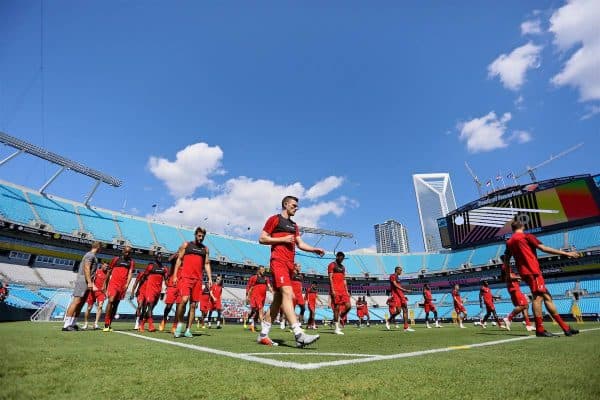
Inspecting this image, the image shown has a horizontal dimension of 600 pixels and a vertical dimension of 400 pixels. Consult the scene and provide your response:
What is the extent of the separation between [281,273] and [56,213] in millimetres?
42385

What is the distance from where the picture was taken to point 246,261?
4912 cm

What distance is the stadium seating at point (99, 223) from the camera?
124 ft

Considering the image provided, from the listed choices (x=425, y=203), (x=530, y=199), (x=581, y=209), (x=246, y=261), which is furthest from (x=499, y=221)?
(x=425, y=203)

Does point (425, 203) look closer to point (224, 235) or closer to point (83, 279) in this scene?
point (224, 235)

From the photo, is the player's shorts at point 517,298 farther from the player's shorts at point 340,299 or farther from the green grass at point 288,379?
the green grass at point 288,379

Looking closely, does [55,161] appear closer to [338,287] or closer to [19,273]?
[19,273]

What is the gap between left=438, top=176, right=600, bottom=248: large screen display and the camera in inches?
1629

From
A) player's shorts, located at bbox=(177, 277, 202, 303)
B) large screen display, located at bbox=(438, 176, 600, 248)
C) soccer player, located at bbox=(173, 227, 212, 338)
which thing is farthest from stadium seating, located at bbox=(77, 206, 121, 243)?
large screen display, located at bbox=(438, 176, 600, 248)

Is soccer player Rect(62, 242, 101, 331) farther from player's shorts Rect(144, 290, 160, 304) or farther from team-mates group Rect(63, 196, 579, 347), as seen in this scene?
player's shorts Rect(144, 290, 160, 304)

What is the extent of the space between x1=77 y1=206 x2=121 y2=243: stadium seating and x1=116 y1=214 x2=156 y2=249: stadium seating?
102 centimetres

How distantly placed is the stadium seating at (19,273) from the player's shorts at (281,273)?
33.9 m

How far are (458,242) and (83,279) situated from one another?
56.2 meters

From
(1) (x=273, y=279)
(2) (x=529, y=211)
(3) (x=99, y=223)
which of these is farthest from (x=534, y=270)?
(2) (x=529, y=211)

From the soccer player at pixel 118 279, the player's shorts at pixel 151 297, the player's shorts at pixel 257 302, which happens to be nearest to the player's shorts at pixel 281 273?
the soccer player at pixel 118 279
